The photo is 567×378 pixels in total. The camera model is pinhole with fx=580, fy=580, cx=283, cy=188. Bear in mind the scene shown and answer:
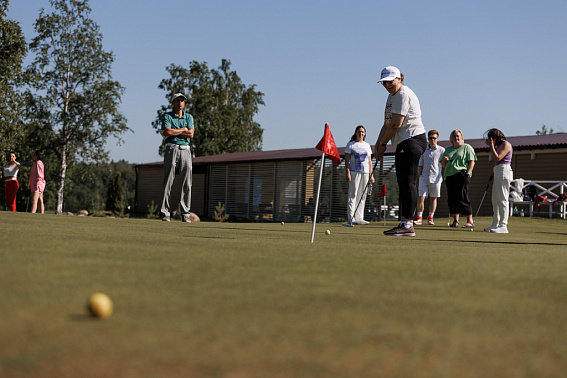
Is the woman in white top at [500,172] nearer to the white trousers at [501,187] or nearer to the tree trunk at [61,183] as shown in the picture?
the white trousers at [501,187]

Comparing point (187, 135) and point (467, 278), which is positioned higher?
point (187, 135)

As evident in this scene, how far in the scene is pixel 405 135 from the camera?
725cm

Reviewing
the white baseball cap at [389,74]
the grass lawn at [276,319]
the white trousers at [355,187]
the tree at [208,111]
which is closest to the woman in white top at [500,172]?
the white trousers at [355,187]

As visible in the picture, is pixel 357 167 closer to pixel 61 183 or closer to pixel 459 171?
pixel 459 171

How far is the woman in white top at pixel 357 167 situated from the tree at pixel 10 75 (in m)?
21.2

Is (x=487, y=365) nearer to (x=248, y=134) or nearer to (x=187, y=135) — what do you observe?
(x=187, y=135)

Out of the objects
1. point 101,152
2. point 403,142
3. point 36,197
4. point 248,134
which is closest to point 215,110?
point 248,134

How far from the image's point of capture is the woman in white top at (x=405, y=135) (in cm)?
717

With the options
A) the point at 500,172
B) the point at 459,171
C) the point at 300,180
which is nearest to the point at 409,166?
the point at 500,172

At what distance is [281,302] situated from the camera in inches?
91.9

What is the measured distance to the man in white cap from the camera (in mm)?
9852

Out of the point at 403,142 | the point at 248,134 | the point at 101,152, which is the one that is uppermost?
the point at 248,134

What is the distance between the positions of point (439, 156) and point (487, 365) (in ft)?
38.3

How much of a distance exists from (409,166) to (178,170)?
452cm
